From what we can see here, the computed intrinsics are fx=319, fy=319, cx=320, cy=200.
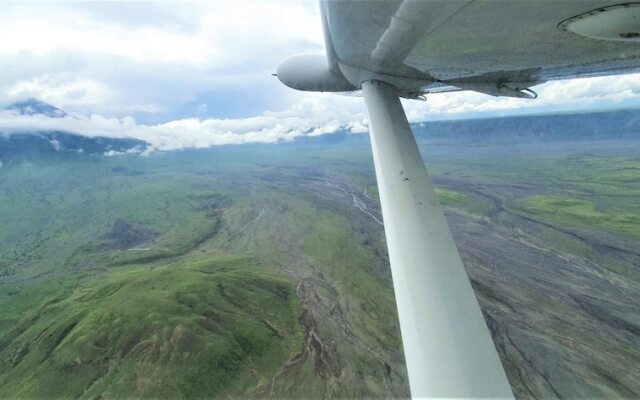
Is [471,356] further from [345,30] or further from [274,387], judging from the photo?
[274,387]

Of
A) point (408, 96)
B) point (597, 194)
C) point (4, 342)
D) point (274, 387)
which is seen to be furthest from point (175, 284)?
point (597, 194)

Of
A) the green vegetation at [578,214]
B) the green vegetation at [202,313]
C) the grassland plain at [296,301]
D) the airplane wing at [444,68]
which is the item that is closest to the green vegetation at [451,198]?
the grassland plain at [296,301]

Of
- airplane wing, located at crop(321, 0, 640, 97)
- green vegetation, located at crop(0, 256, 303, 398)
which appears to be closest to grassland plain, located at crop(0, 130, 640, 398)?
green vegetation, located at crop(0, 256, 303, 398)

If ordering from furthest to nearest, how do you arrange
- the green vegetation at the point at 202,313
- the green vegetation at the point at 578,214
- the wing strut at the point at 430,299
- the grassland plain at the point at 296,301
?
the green vegetation at the point at 578,214 → the green vegetation at the point at 202,313 → the grassland plain at the point at 296,301 → the wing strut at the point at 430,299

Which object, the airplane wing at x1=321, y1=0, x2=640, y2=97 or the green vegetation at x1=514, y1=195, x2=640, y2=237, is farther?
the green vegetation at x1=514, y1=195, x2=640, y2=237

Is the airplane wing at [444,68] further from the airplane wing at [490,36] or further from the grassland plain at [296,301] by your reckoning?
the grassland plain at [296,301]

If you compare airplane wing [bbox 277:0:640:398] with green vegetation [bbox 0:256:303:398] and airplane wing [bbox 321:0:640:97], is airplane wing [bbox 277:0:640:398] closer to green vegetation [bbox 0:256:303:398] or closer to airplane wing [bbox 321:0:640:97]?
airplane wing [bbox 321:0:640:97]

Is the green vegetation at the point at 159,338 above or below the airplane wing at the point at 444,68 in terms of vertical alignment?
below

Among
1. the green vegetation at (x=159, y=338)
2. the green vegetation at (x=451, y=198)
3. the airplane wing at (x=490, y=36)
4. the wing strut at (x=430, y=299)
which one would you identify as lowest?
the green vegetation at (x=159, y=338)
